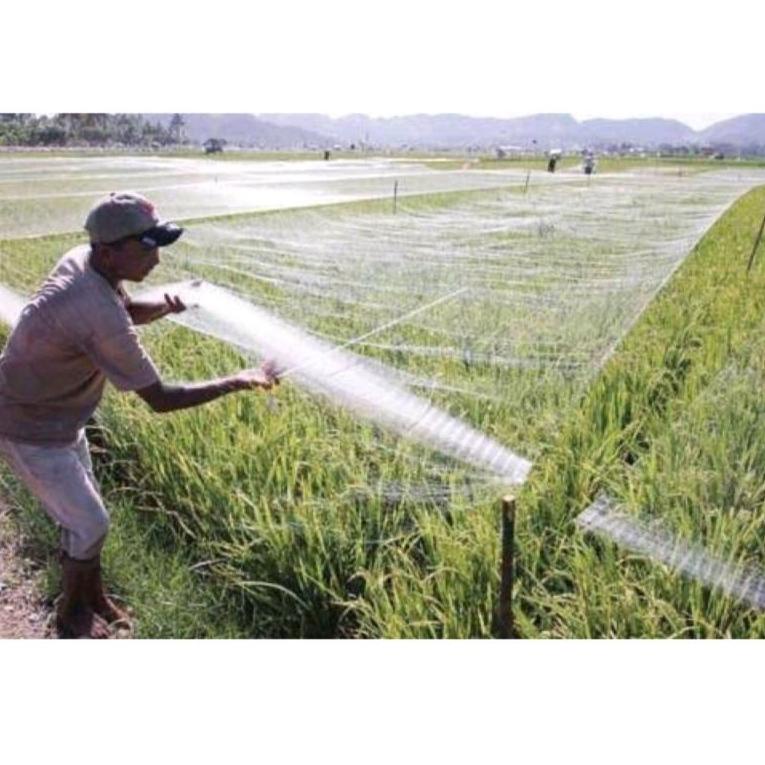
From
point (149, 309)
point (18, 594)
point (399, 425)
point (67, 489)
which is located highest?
point (149, 309)


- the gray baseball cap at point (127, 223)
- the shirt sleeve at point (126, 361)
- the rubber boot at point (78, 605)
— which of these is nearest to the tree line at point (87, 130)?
the gray baseball cap at point (127, 223)

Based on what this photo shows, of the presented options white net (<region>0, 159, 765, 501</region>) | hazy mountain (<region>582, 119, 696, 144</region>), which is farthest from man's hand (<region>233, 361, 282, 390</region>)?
hazy mountain (<region>582, 119, 696, 144</region>)

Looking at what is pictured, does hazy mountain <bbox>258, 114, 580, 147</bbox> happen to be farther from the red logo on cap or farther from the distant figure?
the red logo on cap

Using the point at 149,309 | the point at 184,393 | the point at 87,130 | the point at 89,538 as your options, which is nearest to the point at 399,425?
the point at 184,393

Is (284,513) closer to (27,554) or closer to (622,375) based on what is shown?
(27,554)

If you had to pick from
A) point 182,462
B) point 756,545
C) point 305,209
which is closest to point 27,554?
point 182,462

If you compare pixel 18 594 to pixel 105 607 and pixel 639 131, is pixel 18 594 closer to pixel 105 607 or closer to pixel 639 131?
pixel 105 607
